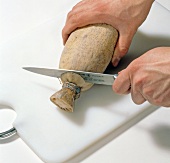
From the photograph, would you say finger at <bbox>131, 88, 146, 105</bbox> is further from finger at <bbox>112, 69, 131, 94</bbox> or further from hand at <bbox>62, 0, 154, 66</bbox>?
hand at <bbox>62, 0, 154, 66</bbox>

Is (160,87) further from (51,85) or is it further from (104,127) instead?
(51,85)

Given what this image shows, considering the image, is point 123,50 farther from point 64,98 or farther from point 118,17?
point 64,98

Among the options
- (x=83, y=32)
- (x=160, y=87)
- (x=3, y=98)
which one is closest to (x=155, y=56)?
(x=160, y=87)

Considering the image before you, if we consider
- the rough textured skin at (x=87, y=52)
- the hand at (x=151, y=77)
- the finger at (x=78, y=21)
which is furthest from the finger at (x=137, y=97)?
the finger at (x=78, y=21)

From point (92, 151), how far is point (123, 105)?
0.15 meters

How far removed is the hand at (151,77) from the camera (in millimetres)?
998

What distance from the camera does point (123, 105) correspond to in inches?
44.3

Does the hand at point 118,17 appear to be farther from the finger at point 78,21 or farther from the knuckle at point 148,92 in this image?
the knuckle at point 148,92

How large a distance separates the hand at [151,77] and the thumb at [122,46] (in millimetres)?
109

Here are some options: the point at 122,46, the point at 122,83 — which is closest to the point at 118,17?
the point at 122,46

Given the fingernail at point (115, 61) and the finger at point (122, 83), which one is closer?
the finger at point (122, 83)

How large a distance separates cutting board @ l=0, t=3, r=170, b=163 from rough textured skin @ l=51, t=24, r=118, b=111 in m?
0.05

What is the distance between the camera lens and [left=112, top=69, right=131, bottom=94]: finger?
1037 mm

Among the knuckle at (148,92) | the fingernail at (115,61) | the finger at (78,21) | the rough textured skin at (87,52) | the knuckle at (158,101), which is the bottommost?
the knuckle at (158,101)
